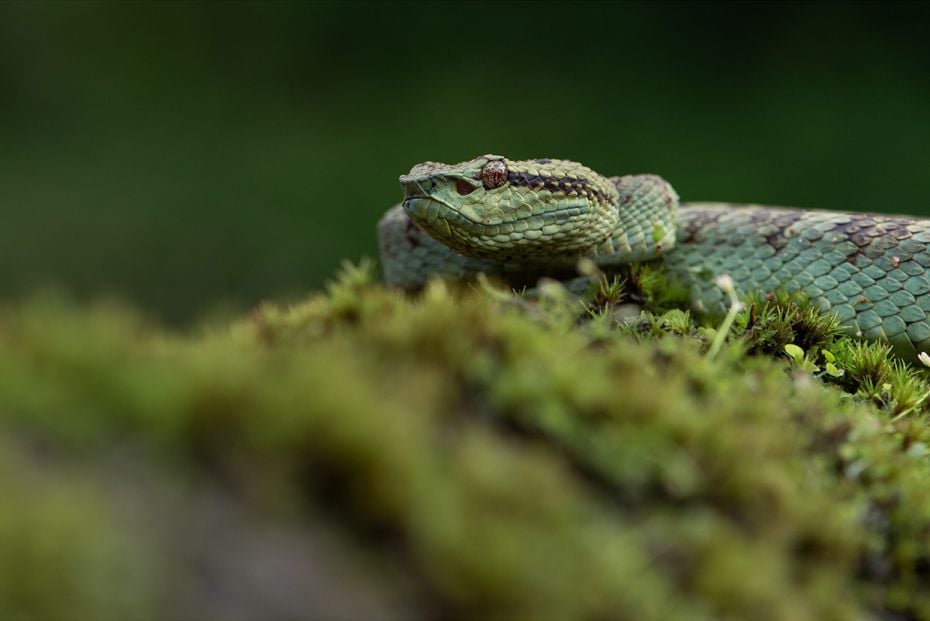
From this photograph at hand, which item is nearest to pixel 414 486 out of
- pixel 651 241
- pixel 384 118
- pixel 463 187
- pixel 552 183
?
pixel 463 187

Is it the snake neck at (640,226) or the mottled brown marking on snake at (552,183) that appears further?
the snake neck at (640,226)

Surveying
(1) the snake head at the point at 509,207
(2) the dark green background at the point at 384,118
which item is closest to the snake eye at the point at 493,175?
(1) the snake head at the point at 509,207

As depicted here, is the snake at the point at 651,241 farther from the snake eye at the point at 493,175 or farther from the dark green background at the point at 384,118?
the dark green background at the point at 384,118

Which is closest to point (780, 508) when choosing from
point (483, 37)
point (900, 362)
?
point (900, 362)

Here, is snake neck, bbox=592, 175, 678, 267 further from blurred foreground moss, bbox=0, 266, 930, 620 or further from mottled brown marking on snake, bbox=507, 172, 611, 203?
blurred foreground moss, bbox=0, 266, 930, 620

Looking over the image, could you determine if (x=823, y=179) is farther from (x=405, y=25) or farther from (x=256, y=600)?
(x=256, y=600)

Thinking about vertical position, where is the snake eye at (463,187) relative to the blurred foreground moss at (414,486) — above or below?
above
